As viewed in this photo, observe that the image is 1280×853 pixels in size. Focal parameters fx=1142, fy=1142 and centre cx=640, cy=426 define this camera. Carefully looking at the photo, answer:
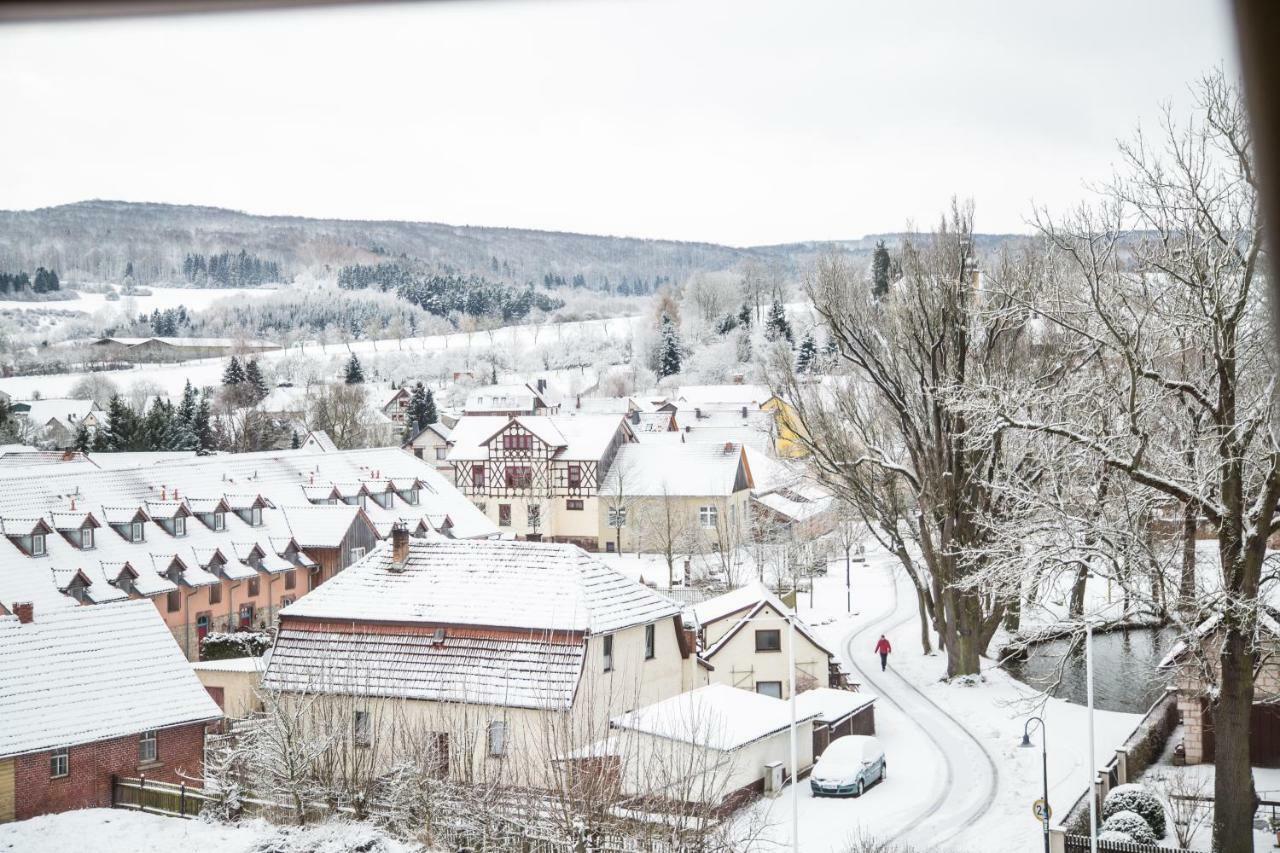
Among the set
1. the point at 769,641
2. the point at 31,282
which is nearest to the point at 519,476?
the point at 769,641

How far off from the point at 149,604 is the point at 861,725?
12.3 m

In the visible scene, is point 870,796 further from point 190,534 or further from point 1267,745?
point 190,534

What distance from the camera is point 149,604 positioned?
19078mm

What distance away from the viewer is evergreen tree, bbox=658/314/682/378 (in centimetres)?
10288

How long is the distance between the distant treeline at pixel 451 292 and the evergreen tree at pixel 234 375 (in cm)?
6760

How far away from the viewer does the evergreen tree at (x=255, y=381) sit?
8156 centimetres

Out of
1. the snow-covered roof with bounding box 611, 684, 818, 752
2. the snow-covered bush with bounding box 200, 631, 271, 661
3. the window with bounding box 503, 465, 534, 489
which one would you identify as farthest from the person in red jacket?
the window with bounding box 503, 465, 534, 489

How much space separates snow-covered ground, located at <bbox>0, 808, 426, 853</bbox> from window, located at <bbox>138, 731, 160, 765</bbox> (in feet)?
6.40

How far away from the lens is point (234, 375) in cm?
8256

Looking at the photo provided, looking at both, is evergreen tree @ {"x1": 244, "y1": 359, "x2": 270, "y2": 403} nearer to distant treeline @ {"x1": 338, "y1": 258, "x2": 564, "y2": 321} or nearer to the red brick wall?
the red brick wall

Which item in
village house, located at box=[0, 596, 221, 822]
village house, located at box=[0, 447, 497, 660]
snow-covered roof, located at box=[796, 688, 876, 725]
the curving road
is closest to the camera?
the curving road

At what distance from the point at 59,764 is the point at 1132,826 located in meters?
13.8

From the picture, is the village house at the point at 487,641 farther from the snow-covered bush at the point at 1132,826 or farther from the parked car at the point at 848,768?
the snow-covered bush at the point at 1132,826

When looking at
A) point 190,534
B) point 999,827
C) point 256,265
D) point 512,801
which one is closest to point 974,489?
point 999,827
